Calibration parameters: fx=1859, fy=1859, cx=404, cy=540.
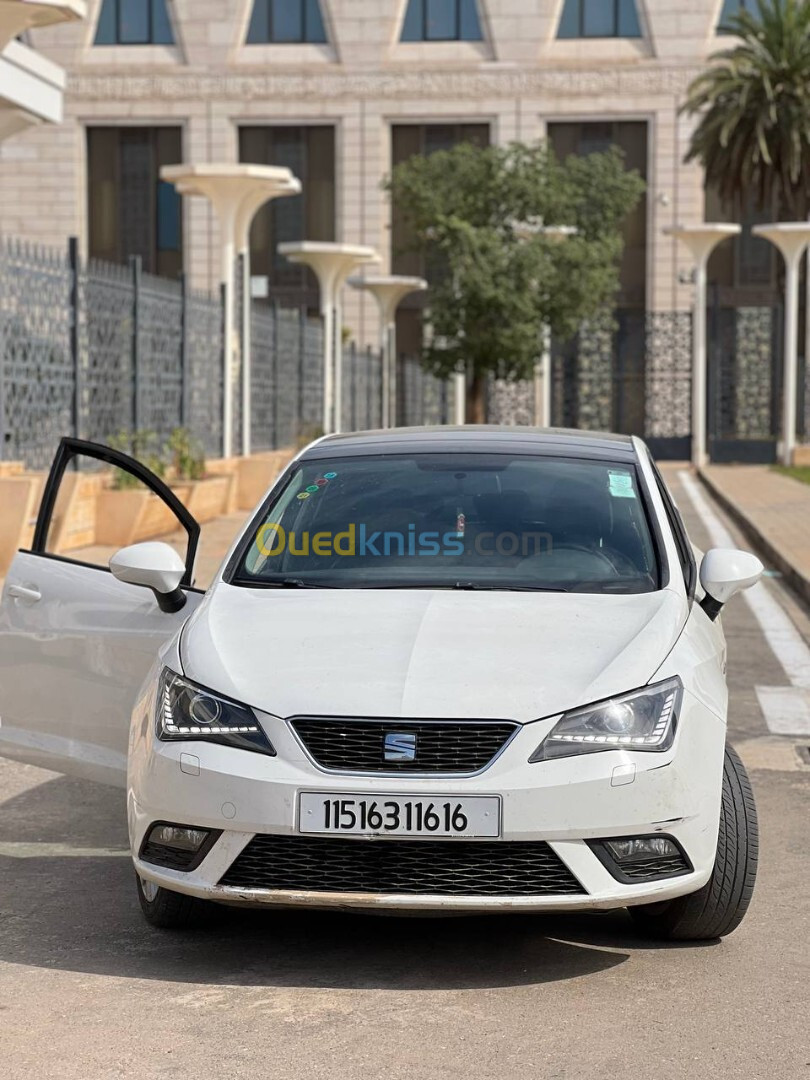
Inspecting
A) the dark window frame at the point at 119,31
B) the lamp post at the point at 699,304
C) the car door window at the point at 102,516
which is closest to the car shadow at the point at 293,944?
the car door window at the point at 102,516

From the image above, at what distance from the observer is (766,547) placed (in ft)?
61.8

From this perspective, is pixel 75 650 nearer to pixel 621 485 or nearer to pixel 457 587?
pixel 457 587

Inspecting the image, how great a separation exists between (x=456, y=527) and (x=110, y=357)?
47.0 feet

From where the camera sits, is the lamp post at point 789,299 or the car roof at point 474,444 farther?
the lamp post at point 789,299

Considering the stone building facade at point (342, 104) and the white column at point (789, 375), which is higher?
the stone building facade at point (342, 104)

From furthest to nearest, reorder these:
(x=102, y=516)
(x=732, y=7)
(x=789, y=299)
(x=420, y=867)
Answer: (x=732, y=7)
(x=789, y=299)
(x=102, y=516)
(x=420, y=867)

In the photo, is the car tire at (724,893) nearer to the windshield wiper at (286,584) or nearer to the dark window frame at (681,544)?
the dark window frame at (681,544)

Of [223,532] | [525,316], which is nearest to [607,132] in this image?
[525,316]

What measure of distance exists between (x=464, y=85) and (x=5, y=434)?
147 feet

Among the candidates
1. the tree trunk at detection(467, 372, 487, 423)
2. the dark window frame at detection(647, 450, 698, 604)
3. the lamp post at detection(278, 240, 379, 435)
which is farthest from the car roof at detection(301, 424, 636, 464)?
the tree trunk at detection(467, 372, 487, 423)

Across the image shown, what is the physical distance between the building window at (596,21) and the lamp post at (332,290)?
2349 cm

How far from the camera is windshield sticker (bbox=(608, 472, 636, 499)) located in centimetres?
611

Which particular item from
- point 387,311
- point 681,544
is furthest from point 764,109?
point 681,544

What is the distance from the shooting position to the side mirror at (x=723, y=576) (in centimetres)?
569
